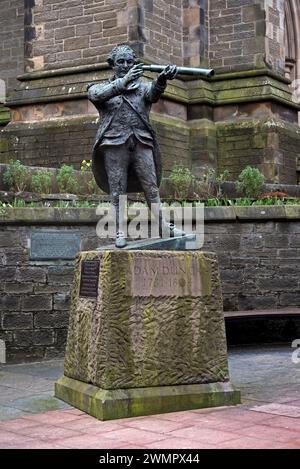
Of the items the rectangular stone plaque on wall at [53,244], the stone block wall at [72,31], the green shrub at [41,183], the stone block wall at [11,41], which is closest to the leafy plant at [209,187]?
the green shrub at [41,183]

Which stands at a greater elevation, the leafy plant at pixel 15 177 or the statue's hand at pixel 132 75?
the statue's hand at pixel 132 75

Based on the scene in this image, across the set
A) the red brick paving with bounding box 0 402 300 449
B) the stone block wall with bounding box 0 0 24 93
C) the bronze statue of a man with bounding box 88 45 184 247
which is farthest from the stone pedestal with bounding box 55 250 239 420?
the stone block wall with bounding box 0 0 24 93

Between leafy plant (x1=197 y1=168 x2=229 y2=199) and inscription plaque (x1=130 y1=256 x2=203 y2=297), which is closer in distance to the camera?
inscription plaque (x1=130 y1=256 x2=203 y2=297)

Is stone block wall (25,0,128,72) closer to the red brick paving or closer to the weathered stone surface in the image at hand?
the weathered stone surface

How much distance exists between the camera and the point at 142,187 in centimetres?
616

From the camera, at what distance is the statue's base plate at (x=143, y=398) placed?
5402 millimetres

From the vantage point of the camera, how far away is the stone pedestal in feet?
18.1

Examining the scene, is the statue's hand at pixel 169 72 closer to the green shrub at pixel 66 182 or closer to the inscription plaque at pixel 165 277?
the inscription plaque at pixel 165 277

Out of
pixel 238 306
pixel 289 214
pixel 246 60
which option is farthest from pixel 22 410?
pixel 246 60

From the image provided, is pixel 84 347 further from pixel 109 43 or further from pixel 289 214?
pixel 109 43

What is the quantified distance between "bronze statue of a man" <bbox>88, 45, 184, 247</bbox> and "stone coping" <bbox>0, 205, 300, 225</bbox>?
2432mm

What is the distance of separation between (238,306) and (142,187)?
453 cm

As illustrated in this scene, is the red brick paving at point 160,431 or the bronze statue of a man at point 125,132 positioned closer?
the red brick paving at point 160,431

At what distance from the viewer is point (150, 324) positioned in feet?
18.5
